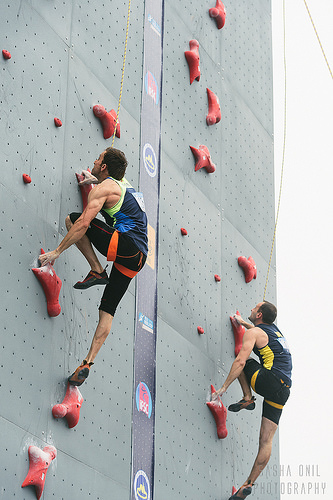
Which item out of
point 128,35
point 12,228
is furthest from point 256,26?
point 12,228

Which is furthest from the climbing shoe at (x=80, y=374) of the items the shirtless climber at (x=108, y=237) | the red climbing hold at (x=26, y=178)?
the red climbing hold at (x=26, y=178)

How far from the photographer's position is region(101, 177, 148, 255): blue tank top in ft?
14.8

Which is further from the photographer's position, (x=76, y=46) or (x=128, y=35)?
(x=128, y=35)

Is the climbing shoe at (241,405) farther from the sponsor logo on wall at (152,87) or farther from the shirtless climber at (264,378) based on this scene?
the sponsor logo on wall at (152,87)

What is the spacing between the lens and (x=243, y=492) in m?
5.76

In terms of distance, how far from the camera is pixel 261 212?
7273mm

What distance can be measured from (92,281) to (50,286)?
0.83 feet

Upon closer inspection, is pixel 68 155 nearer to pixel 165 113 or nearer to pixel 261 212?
pixel 165 113

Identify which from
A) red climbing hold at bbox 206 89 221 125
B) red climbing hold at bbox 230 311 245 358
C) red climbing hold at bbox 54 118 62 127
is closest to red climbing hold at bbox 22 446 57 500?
red climbing hold at bbox 54 118 62 127

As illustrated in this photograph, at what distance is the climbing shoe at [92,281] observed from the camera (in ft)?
14.2

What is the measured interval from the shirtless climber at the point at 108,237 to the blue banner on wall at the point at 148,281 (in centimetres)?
74

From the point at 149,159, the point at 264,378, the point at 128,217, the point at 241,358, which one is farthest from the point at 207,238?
the point at 128,217

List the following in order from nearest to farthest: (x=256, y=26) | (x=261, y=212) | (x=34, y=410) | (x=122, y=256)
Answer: (x=34, y=410)
(x=122, y=256)
(x=261, y=212)
(x=256, y=26)

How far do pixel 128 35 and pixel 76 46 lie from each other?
714 millimetres
